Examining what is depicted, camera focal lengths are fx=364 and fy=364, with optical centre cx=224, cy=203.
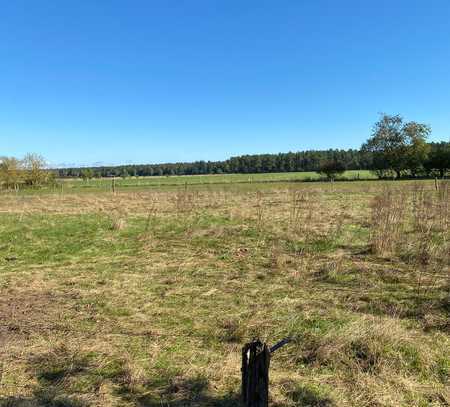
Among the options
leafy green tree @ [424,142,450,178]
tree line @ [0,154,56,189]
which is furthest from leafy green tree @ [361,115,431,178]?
tree line @ [0,154,56,189]

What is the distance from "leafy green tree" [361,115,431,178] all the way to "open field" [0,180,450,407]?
2391 inches

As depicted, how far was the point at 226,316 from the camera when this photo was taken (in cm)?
531

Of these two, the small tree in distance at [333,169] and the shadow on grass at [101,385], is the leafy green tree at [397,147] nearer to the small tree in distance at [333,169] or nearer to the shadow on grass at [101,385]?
the small tree in distance at [333,169]

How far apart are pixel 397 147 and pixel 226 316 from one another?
7033cm

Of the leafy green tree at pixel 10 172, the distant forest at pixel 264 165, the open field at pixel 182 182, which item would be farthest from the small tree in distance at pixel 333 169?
the leafy green tree at pixel 10 172

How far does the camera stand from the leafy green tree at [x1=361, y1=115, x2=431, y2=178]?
64625 millimetres

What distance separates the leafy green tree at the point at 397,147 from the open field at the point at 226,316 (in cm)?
6074

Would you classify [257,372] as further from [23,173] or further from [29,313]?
[23,173]

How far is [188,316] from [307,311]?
1755 millimetres

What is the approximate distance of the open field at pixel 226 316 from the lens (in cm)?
350

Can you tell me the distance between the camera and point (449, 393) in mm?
3344

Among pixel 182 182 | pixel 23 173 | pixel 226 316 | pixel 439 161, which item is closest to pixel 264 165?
pixel 182 182

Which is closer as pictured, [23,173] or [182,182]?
[23,173]

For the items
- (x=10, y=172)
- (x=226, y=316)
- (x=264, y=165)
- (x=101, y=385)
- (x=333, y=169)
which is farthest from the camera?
(x=264, y=165)
